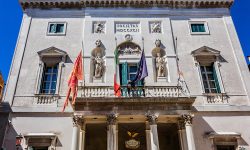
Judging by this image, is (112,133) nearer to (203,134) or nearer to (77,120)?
(77,120)

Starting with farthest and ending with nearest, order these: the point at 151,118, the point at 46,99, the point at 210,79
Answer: the point at 210,79 → the point at 46,99 → the point at 151,118

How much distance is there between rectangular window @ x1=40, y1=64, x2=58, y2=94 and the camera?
59.4 feet

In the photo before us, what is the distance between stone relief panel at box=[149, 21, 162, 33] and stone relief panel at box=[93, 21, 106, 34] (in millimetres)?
3520

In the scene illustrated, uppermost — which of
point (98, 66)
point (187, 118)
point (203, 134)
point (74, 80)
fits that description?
point (98, 66)

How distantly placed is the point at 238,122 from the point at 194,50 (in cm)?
569

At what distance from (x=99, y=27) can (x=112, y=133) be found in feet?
29.3

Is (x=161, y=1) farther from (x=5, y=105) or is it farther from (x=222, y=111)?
(x=5, y=105)

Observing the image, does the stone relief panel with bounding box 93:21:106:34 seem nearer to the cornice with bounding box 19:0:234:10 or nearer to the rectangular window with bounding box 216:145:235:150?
the cornice with bounding box 19:0:234:10

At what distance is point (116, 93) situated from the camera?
639 inches

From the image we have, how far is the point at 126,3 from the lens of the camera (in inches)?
859

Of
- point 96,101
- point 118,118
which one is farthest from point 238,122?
point 96,101

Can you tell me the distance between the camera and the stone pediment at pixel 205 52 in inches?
764

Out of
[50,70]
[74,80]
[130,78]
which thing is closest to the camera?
[74,80]

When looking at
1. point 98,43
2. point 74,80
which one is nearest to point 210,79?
point 98,43
